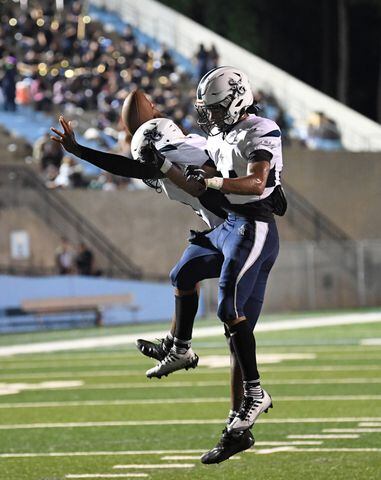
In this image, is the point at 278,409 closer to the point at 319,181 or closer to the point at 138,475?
the point at 138,475

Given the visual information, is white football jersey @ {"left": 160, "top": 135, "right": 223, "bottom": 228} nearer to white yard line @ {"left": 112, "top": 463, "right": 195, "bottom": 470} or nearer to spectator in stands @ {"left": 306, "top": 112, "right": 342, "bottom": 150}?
white yard line @ {"left": 112, "top": 463, "right": 195, "bottom": 470}

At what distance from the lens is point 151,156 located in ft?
26.1

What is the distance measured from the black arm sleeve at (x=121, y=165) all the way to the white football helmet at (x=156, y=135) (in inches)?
5.5

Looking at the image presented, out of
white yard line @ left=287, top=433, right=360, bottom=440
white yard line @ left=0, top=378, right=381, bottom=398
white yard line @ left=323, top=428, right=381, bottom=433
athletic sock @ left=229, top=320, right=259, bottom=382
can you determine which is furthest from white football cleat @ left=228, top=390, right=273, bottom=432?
white yard line @ left=0, top=378, right=381, bottom=398

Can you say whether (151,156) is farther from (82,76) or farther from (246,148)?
(82,76)

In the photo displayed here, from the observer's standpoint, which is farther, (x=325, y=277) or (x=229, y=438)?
(x=325, y=277)

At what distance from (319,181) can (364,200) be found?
1517 millimetres

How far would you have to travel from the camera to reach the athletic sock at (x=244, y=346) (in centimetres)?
827

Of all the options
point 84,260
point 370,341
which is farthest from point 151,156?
point 84,260

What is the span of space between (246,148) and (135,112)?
0.69 metres

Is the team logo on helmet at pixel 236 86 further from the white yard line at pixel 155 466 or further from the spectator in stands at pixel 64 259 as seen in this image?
the spectator in stands at pixel 64 259

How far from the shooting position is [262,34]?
4762cm

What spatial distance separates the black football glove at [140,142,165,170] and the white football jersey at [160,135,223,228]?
1.00ft

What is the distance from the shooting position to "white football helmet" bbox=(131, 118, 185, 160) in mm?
8172
